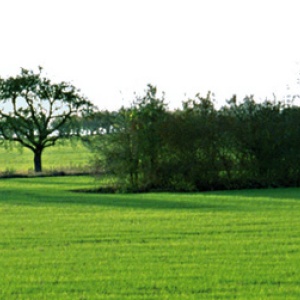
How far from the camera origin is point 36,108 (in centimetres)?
6438

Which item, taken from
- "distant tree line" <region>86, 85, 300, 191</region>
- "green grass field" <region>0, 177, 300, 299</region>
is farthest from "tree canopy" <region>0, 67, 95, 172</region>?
"green grass field" <region>0, 177, 300, 299</region>

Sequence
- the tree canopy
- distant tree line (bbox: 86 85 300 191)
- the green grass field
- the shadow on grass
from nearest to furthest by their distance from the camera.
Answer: the green grass field
the shadow on grass
distant tree line (bbox: 86 85 300 191)
the tree canopy

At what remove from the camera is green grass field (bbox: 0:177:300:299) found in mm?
12055

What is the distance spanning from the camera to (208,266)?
552 inches

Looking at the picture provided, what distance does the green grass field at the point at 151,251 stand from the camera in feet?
39.5

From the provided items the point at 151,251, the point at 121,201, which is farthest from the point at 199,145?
the point at 151,251

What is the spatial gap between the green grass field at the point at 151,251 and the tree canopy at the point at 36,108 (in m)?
34.3

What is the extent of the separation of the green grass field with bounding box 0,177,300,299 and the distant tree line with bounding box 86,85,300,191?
1062cm

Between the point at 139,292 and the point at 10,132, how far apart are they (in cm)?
Result: 5230

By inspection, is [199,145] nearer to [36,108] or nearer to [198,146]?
[198,146]

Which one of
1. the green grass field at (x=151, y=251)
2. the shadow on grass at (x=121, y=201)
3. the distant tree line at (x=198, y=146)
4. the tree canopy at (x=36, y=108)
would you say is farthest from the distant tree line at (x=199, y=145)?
the tree canopy at (x=36, y=108)

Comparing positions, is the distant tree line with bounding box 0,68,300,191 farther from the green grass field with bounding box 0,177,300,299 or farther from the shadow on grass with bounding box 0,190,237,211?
the green grass field with bounding box 0,177,300,299

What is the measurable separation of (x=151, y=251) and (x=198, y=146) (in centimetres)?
2483

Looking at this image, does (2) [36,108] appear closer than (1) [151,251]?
No
